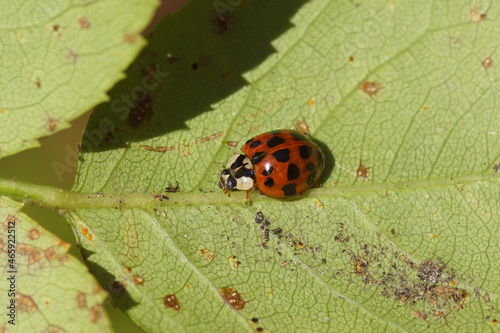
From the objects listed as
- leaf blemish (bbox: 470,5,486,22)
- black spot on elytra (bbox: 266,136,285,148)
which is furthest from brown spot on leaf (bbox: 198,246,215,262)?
leaf blemish (bbox: 470,5,486,22)

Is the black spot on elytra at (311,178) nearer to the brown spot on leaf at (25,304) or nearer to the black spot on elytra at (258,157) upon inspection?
the black spot on elytra at (258,157)

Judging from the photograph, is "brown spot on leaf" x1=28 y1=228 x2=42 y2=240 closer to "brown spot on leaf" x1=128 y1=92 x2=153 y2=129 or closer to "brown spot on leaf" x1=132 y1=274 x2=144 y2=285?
"brown spot on leaf" x1=132 y1=274 x2=144 y2=285

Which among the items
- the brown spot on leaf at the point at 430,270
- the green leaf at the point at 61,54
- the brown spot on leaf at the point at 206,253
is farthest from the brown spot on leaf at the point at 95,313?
the brown spot on leaf at the point at 430,270

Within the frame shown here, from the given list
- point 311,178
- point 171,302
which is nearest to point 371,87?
point 311,178

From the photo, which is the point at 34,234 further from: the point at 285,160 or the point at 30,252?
the point at 285,160

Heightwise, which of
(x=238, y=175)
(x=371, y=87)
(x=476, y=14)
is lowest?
(x=238, y=175)
